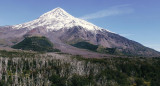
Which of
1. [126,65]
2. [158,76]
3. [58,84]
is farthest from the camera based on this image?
[126,65]

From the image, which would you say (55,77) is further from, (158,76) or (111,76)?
(158,76)

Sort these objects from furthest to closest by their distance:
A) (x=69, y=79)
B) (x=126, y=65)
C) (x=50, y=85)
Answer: (x=126, y=65), (x=69, y=79), (x=50, y=85)

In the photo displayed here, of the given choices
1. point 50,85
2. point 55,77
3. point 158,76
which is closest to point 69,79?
point 55,77

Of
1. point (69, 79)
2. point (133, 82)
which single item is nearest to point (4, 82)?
point (69, 79)

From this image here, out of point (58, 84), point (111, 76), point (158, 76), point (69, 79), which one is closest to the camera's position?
point (58, 84)

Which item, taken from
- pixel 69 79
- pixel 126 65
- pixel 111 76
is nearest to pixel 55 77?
pixel 69 79

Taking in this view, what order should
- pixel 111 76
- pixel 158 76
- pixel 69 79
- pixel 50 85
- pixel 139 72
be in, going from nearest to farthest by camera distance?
pixel 50 85, pixel 69 79, pixel 111 76, pixel 158 76, pixel 139 72

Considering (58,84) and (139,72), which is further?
(139,72)

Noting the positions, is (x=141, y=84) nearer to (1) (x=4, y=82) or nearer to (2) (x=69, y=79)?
(2) (x=69, y=79)

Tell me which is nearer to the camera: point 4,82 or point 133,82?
point 4,82
